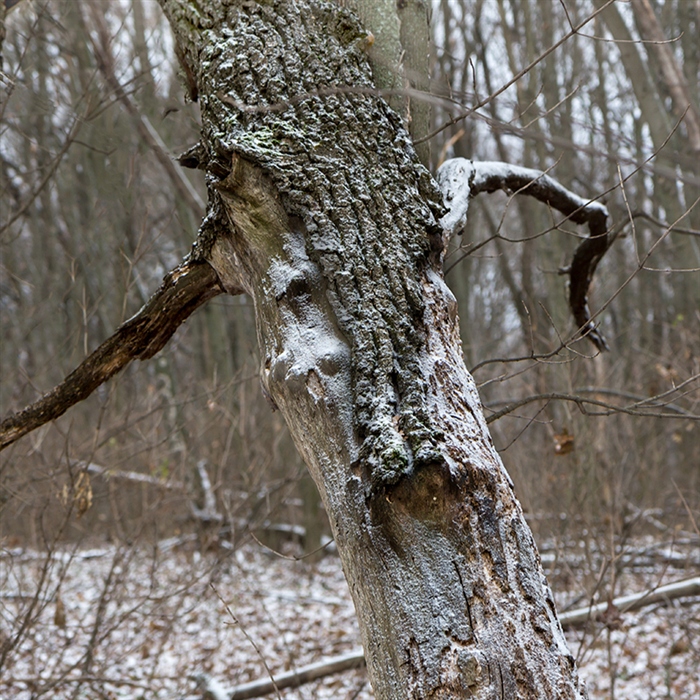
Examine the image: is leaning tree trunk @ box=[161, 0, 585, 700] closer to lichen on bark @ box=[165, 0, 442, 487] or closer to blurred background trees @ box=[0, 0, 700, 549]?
lichen on bark @ box=[165, 0, 442, 487]

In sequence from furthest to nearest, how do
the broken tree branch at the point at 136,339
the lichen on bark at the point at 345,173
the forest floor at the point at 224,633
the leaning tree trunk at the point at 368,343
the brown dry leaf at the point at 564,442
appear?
the forest floor at the point at 224,633 < the brown dry leaf at the point at 564,442 < the broken tree branch at the point at 136,339 < the lichen on bark at the point at 345,173 < the leaning tree trunk at the point at 368,343

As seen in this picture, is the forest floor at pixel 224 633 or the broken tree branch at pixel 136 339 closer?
the broken tree branch at pixel 136 339

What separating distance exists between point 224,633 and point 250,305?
3688mm

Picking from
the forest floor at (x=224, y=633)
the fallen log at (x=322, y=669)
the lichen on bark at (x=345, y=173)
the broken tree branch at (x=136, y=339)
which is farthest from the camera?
the forest floor at (x=224, y=633)

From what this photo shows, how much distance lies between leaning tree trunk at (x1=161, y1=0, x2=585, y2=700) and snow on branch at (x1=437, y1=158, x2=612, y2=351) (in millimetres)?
257

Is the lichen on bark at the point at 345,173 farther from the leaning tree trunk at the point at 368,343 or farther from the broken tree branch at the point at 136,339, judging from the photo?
the broken tree branch at the point at 136,339

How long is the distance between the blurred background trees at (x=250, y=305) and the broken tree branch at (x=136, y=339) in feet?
2.33

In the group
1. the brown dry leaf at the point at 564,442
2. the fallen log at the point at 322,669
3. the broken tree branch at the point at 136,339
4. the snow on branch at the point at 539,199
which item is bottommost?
the fallen log at the point at 322,669

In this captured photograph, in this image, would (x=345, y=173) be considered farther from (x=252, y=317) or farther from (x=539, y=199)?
(x=252, y=317)

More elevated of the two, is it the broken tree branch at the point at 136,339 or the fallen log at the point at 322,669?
the broken tree branch at the point at 136,339

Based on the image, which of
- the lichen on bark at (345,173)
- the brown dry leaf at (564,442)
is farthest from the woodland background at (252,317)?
the lichen on bark at (345,173)

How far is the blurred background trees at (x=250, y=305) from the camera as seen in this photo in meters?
4.08

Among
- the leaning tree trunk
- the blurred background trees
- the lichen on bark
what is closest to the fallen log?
the blurred background trees

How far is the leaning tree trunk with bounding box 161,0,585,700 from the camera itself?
1.43m
